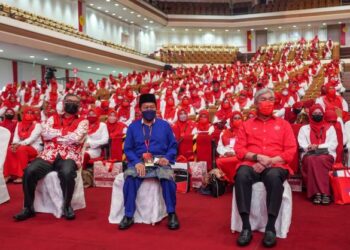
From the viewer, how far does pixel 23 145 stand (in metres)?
6.31

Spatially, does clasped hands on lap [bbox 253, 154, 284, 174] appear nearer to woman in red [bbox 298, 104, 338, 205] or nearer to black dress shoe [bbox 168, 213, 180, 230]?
black dress shoe [bbox 168, 213, 180, 230]

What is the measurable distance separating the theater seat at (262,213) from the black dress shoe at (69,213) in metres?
1.56

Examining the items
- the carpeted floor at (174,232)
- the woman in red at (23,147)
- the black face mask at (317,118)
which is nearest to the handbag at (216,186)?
the carpeted floor at (174,232)

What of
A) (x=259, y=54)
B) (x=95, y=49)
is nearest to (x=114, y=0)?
(x=95, y=49)

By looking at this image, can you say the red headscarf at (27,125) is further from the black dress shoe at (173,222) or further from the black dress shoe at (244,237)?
the black dress shoe at (244,237)

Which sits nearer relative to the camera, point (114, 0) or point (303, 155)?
point (303, 155)

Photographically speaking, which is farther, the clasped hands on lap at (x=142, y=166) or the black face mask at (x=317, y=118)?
the black face mask at (x=317, y=118)

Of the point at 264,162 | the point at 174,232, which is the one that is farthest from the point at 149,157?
the point at 264,162

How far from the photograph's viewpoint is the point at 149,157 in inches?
159

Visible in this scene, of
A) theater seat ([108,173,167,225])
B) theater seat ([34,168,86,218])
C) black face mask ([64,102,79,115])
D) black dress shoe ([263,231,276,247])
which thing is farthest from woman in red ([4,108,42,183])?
black dress shoe ([263,231,276,247])

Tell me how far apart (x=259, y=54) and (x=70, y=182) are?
22904mm

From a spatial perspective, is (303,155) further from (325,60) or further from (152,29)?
(152,29)

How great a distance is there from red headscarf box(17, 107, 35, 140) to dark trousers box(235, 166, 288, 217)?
157 inches

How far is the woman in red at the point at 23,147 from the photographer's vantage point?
624 cm
